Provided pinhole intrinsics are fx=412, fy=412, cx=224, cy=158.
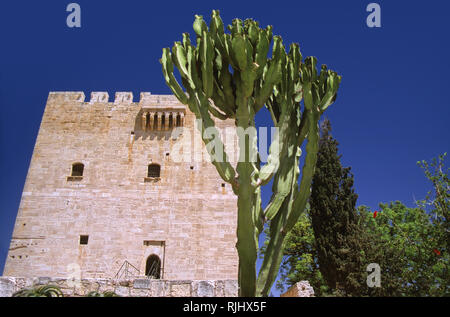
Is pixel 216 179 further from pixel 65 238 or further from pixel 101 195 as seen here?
pixel 65 238

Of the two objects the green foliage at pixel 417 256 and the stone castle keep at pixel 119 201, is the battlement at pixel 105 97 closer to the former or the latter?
the stone castle keep at pixel 119 201

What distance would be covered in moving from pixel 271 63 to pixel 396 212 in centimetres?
1467

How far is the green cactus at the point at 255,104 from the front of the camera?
6.64m

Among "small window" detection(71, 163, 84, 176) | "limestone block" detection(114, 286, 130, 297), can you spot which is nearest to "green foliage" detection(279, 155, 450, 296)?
"limestone block" detection(114, 286, 130, 297)

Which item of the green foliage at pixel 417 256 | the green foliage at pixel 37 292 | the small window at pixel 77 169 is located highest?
the small window at pixel 77 169

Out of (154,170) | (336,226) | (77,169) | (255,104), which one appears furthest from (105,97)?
(255,104)

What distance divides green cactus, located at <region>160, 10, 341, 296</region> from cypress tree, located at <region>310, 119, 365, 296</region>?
5.27 meters

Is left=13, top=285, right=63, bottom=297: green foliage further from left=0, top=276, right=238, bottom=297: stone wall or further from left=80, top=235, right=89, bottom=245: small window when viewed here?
left=80, top=235, right=89, bottom=245: small window

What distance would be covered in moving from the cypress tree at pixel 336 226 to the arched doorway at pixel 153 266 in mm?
5458

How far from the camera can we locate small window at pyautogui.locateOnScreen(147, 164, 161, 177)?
15695mm

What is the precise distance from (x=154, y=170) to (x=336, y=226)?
278 inches

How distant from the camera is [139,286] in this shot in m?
6.12

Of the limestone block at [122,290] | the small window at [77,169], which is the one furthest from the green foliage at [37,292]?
the small window at [77,169]

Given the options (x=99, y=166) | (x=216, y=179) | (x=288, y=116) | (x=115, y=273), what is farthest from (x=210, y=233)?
(x=288, y=116)
